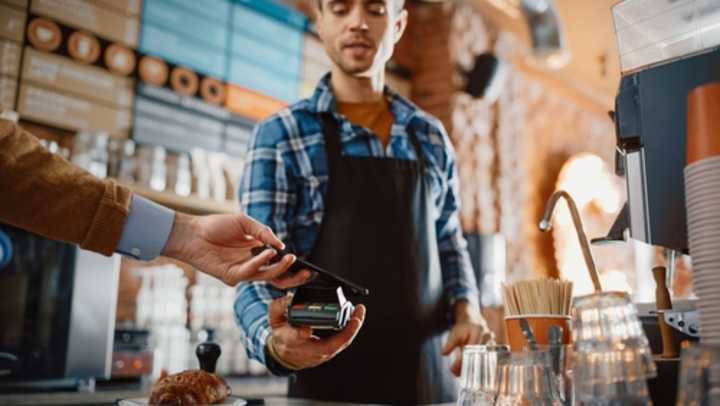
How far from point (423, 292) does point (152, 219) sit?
2.42 ft

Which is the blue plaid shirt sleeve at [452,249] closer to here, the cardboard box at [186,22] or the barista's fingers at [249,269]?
the barista's fingers at [249,269]

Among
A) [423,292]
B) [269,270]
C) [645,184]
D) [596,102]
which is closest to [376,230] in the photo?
[423,292]

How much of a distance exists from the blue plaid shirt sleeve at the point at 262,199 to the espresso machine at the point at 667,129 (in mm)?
779

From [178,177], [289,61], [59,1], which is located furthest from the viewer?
[289,61]

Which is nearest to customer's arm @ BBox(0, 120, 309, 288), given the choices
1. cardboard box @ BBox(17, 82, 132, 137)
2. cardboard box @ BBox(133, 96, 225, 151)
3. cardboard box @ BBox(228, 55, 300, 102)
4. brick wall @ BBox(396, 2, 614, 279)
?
cardboard box @ BBox(17, 82, 132, 137)

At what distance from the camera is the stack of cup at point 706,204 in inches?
27.8

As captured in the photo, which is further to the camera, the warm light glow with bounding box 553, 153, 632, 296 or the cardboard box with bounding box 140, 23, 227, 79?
the warm light glow with bounding box 553, 153, 632, 296

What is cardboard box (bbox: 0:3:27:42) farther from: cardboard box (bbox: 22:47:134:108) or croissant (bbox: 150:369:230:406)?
croissant (bbox: 150:369:230:406)

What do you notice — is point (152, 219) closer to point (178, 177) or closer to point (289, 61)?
point (178, 177)

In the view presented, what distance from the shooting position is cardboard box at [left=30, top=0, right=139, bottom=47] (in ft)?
8.67

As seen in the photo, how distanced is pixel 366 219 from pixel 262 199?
10.5 inches

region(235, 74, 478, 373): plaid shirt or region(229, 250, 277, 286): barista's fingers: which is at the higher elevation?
region(235, 74, 478, 373): plaid shirt

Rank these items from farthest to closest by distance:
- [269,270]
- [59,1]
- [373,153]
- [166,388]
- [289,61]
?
[289,61], [59,1], [373,153], [269,270], [166,388]

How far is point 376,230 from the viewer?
1.67 metres
